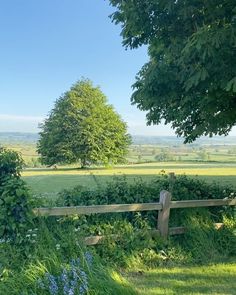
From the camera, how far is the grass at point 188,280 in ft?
17.3

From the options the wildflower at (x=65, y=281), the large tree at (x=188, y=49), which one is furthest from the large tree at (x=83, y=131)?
the wildflower at (x=65, y=281)

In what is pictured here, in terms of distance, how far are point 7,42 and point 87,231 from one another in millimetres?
35446

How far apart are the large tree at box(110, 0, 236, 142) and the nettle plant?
283 cm

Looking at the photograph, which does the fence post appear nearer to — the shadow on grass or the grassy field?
the grassy field

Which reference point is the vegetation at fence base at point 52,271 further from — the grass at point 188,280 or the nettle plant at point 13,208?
the grass at point 188,280

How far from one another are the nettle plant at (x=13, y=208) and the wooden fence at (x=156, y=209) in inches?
12.0

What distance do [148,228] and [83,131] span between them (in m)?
48.0

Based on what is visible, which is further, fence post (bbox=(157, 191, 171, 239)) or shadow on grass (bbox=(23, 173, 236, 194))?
shadow on grass (bbox=(23, 173, 236, 194))

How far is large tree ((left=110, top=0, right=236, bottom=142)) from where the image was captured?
5734 millimetres

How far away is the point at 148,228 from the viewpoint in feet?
21.9

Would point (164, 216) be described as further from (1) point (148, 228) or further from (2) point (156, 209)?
(1) point (148, 228)

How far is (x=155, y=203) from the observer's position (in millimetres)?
6676

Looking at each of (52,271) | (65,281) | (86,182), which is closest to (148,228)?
(52,271)

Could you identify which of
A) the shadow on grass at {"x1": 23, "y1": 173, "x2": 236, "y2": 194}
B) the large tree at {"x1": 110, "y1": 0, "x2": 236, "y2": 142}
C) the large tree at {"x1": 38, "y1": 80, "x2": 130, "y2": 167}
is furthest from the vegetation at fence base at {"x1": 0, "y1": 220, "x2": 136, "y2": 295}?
the large tree at {"x1": 38, "y1": 80, "x2": 130, "y2": 167}
